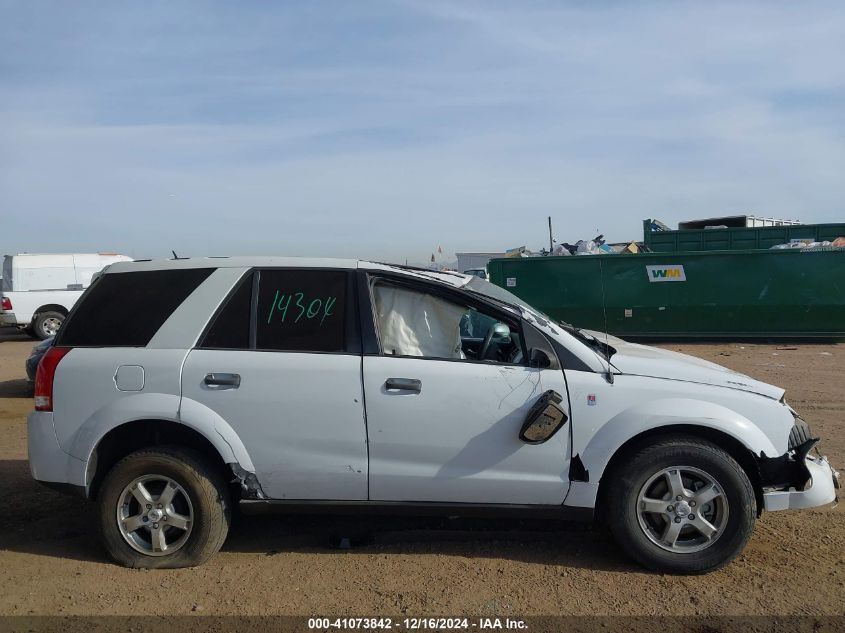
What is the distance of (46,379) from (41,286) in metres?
14.7

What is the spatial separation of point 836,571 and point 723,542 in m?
0.70

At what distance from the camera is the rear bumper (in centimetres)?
419

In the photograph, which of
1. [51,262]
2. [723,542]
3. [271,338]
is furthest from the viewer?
[51,262]

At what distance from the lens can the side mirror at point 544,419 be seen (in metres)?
3.97

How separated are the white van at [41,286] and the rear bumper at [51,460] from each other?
541 inches

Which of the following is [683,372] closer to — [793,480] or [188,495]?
[793,480]

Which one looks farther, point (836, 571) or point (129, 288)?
point (129, 288)

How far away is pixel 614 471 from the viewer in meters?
4.05

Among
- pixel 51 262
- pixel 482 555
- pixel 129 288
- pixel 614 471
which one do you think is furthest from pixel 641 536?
pixel 51 262

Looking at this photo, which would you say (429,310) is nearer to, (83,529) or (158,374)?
(158,374)

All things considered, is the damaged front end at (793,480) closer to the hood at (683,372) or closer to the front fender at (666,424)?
the front fender at (666,424)

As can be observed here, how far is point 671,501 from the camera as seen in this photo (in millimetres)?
3982

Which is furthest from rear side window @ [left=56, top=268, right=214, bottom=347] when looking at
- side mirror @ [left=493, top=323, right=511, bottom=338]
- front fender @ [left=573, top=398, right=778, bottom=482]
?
front fender @ [left=573, top=398, right=778, bottom=482]

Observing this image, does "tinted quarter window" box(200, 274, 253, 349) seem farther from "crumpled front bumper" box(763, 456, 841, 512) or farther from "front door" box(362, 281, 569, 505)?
"crumpled front bumper" box(763, 456, 841, 512)
